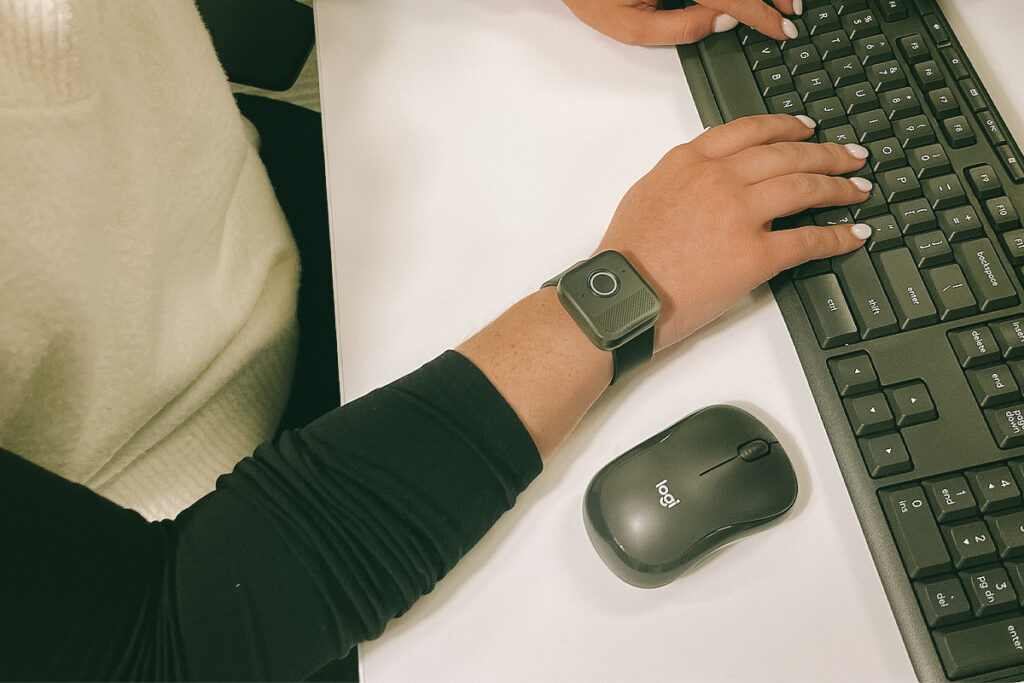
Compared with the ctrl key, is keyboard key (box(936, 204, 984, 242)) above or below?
above

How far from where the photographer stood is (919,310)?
431 millimetres

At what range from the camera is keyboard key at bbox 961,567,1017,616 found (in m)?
0.37

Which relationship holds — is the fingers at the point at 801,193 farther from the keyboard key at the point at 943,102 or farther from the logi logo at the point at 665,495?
the logi logo at the point at 665,495

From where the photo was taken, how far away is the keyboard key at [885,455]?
0.40 meters

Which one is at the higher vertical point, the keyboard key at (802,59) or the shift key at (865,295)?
the keyboard key at (802,59)

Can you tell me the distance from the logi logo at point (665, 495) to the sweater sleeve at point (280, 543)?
7 centimetres

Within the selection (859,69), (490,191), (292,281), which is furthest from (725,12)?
(292,281)

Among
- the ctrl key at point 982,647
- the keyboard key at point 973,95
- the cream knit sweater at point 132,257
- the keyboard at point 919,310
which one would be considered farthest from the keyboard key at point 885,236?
the cream knit sweater at point 132,257

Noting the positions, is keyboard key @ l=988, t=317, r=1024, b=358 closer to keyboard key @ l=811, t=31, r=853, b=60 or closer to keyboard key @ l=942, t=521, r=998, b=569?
keyboard key @ l=942, t=521, r=998, b=569

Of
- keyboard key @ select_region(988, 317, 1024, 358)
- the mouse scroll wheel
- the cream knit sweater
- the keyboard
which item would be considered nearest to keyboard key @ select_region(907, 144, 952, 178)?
the keyboard

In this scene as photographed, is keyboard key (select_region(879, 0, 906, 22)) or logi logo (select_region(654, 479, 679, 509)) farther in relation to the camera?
keyboard key (select_region(879, 0, 906, 22))

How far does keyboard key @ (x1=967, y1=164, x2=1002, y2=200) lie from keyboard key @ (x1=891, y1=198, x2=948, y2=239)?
0.03 meters

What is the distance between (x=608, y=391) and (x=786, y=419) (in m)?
0.11

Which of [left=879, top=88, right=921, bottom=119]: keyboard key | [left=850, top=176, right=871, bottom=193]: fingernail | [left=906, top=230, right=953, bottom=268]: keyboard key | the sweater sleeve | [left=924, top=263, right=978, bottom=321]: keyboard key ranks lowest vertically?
the sweater sleeve
